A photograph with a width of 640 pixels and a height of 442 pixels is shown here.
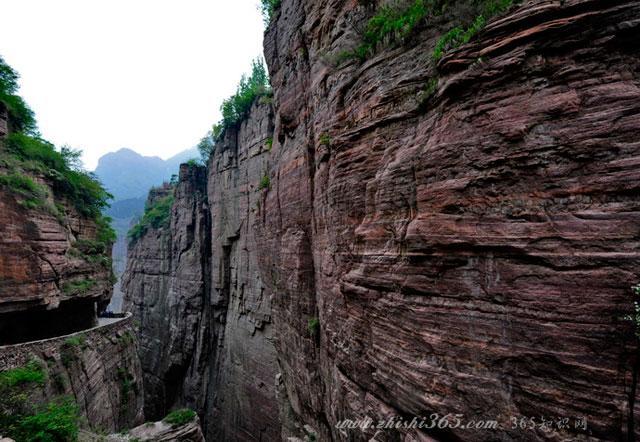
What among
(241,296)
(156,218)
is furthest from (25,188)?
(156,218)

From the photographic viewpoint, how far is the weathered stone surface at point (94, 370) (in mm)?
11516

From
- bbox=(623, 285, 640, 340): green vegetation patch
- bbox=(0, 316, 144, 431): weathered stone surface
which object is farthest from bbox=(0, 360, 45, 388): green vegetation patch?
bbox=(623, 285, 640, 340): green vegetation patch

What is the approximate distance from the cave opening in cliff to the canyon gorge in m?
0.24

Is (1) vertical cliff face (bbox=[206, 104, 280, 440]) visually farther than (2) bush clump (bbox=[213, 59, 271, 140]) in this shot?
No

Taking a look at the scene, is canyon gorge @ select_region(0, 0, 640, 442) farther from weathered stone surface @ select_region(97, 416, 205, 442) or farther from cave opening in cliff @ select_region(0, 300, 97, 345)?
weathered stone surface @ select_region(97, 416, 205, 442)

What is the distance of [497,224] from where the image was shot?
4.65 meters

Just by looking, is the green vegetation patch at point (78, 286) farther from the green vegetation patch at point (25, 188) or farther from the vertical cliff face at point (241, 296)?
the vertical cliff face at point (241, 296)

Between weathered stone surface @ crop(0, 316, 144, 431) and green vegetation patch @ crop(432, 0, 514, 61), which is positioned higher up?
green vegetation patch @ crop(432, 0, 514, 61)

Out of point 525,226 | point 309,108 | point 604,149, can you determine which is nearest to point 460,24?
point 604,149

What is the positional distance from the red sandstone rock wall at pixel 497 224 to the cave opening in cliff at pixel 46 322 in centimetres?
1491

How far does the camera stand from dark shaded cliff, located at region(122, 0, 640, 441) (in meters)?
3.85

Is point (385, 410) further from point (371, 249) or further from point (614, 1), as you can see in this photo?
point (614, 1)

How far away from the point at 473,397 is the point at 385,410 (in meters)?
2.23

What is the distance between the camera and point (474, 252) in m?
4.89
